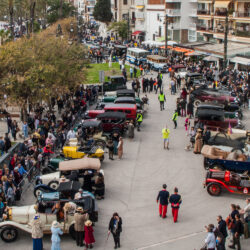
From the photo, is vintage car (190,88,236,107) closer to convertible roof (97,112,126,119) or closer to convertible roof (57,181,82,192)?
convertible roof (97,112,126,119)

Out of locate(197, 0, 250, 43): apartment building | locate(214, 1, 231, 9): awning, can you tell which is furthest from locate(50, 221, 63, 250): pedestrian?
locate(214, 1, 231, 9): awning

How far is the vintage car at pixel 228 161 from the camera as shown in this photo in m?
19.6

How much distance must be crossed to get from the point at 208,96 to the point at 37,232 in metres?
21.6

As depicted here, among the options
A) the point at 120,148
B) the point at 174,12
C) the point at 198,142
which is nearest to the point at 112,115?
the point at 120,148

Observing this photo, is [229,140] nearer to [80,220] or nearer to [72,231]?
[72,231]

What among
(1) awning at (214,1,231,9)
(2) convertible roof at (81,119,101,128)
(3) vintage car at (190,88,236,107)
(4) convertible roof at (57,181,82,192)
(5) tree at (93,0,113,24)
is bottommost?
(4) convertible roof at (57,181,82,192)

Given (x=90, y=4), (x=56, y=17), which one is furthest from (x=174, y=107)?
(x=90, y=4)

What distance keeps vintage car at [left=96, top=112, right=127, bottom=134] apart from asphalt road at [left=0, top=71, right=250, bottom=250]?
119 centimetres

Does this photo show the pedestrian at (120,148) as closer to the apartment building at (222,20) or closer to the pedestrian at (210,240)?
the pedestrian at (210,240)

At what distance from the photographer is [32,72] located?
92.4 ft

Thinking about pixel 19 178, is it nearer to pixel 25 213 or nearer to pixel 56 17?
pixel 25 213

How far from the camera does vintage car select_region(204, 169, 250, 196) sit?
18.1m

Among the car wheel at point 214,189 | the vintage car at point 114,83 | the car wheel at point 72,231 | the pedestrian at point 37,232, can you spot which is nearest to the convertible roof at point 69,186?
the car wheel at point 72,231

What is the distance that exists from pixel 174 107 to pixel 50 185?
1845cm
